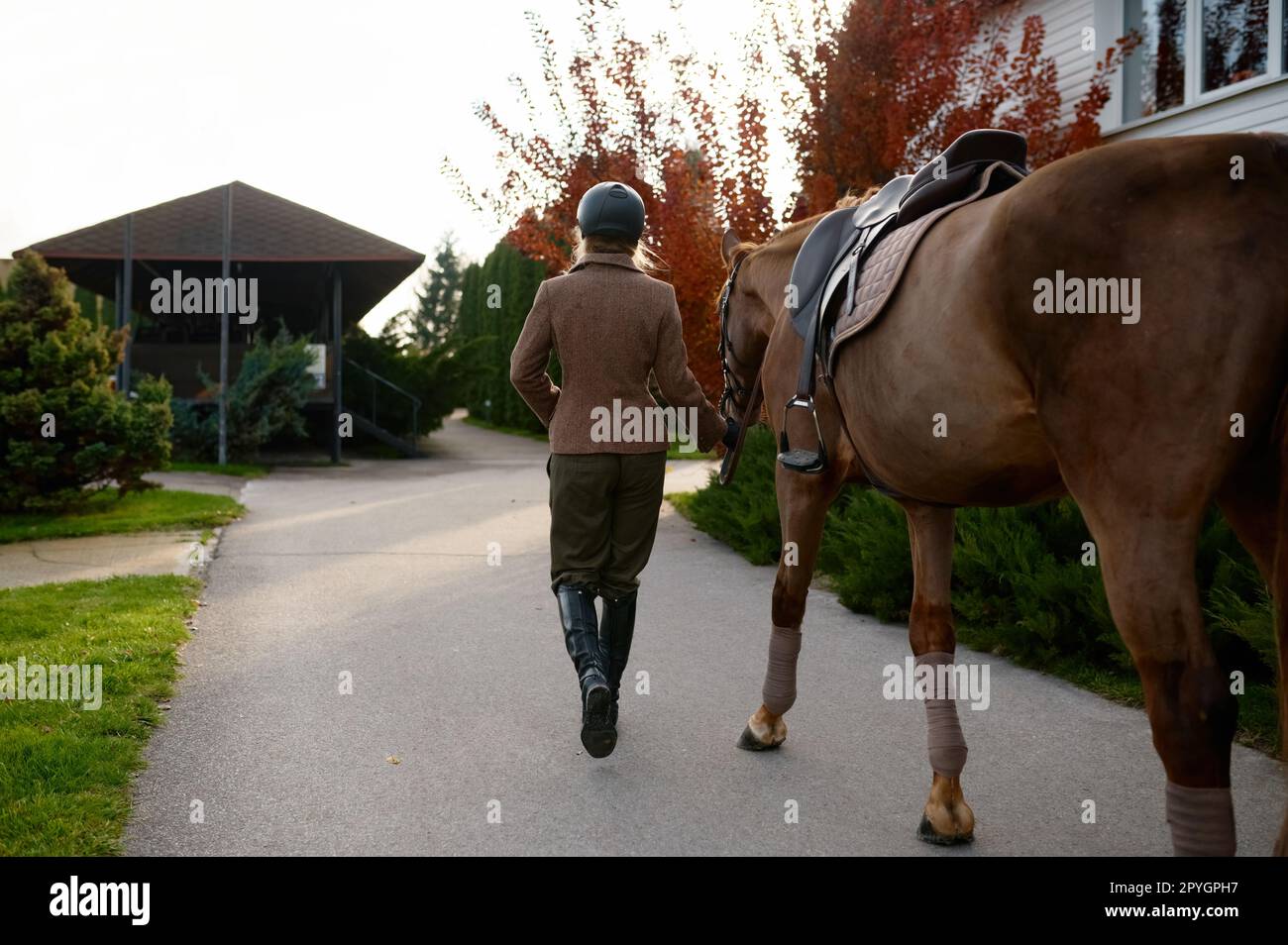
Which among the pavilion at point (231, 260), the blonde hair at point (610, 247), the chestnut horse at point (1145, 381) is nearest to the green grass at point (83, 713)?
the blonde hair at point (610, 247)

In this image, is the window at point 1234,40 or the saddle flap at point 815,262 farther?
the window at point 1234,40

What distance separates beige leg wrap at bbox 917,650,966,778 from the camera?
3.46m

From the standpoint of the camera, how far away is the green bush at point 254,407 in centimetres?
1897

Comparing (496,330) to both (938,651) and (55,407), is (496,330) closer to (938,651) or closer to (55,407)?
(55,407)

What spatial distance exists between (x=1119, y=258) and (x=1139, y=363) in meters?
0.27

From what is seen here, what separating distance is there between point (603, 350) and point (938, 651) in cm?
178

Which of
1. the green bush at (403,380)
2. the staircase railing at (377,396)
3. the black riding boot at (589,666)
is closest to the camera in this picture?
the black riding boot at (589,666)

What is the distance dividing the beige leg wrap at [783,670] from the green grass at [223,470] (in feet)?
48.8

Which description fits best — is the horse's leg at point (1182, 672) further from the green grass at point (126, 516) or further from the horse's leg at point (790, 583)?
the green grass at point (126, 516)

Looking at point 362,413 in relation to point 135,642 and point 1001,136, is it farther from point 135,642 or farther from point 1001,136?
point 1001,136

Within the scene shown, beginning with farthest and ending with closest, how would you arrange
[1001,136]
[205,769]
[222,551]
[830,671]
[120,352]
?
[120,352], [222,551], [830,671], [205,769], [1001,136]

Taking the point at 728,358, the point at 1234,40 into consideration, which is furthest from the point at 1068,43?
the point at 728,358

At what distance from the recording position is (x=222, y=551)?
9.49 m
